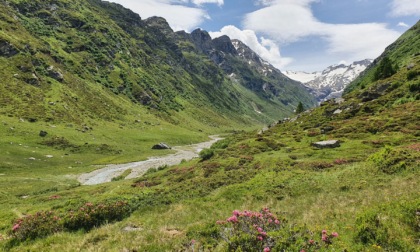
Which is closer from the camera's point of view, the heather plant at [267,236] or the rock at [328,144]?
the heather plant at [267,236]

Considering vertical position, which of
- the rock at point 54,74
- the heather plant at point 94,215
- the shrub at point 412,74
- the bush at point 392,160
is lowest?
the heather plant at point 94,215

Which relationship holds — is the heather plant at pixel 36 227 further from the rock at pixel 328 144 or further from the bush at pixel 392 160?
the rock at pixel 328 144

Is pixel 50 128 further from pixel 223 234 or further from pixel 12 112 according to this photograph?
pixel 223 234

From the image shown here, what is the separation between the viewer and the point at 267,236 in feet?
35.9

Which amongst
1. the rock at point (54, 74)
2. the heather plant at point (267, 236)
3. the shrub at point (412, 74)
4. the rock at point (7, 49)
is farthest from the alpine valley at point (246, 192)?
the rock at point (54, 74)

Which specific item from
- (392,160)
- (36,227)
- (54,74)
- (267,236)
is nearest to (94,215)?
(36,227)

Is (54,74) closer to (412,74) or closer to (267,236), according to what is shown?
(412,74)

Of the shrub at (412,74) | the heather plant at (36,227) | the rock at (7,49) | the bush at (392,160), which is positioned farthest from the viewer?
the rock at (7,49)

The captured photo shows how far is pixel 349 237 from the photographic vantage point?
38.7 feet

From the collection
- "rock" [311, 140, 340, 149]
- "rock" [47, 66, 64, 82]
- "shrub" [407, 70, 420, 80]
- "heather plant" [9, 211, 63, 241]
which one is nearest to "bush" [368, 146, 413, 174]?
"rock" [311, 140, 340, 149]

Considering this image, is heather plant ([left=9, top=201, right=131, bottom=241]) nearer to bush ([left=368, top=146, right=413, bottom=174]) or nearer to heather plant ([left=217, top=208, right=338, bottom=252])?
heather plant ([left=217, top=208, right=338, bottom=252])

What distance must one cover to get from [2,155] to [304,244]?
81691 mm

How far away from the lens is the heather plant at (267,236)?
10.4 metres

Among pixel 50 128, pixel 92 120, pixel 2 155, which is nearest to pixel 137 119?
pixel 92 120
